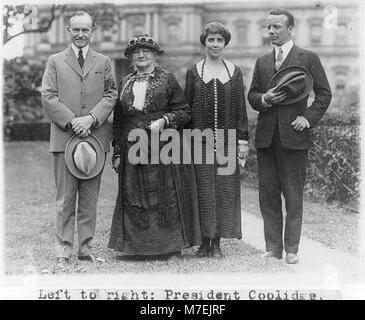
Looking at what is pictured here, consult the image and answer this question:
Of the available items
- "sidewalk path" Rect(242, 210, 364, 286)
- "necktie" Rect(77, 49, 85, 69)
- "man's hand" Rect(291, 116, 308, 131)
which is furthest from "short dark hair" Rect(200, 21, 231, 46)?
"sidewalk path" Rect(242, 210, 364, 286)

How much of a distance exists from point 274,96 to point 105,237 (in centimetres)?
271

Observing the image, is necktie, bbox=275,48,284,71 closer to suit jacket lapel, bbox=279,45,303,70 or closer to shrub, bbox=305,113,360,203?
suit jacket lapel, bbox=279,45,303,70

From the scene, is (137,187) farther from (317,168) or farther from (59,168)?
(317,168)

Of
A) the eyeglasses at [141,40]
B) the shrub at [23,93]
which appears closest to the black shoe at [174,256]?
the eyeglasses at [141,40]

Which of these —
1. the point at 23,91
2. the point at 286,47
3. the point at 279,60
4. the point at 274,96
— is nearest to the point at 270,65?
the point at 279,60

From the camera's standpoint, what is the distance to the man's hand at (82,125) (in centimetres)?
500

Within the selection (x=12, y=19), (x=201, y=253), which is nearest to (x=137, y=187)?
(x=201, y=253)

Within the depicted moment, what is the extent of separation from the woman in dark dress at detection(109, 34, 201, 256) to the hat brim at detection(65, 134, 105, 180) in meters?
0.26

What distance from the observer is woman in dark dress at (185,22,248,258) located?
17.5 ft

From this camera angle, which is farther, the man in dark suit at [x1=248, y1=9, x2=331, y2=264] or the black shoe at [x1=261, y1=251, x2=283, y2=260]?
the black shoe at [x1=261, y1=251, x2=283, y2=260]

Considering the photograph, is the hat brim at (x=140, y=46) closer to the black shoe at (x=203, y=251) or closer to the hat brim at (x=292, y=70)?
the hat brim at (x=292, y=70)

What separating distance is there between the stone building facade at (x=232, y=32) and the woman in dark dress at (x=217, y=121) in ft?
4.05

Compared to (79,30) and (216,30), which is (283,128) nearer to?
(216,30)
